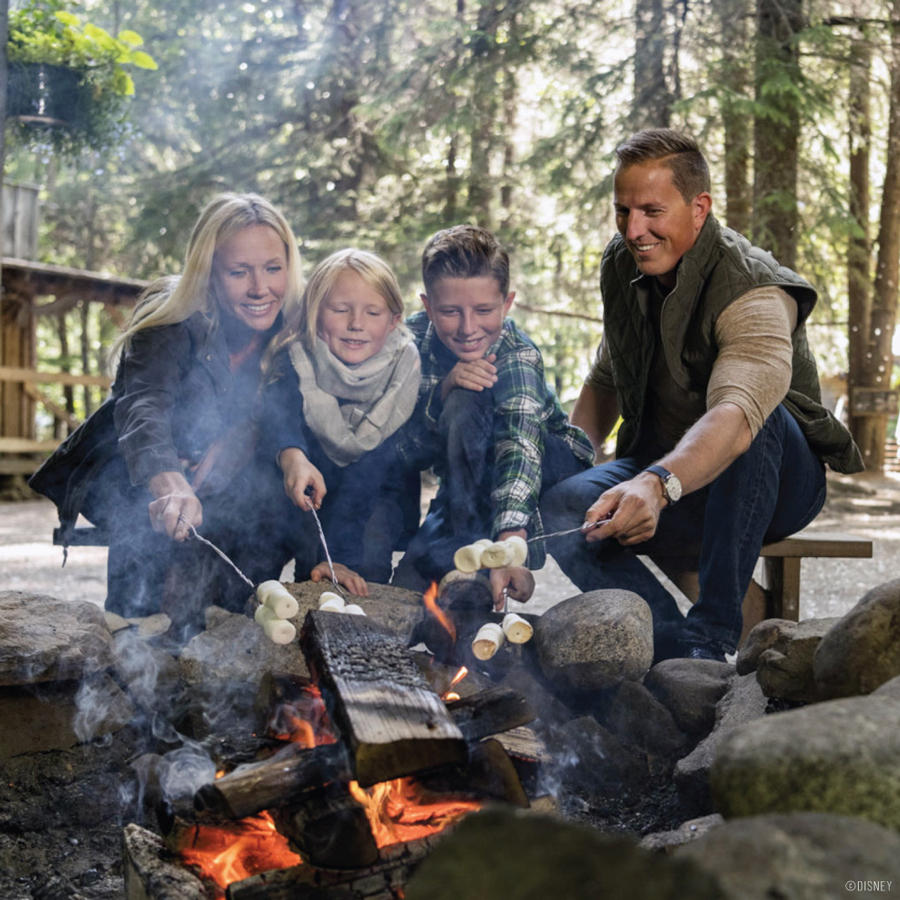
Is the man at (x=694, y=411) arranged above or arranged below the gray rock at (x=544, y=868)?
above

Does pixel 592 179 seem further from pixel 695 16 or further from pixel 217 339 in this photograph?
pixel 217 339

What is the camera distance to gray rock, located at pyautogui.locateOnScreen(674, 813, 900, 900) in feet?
3.32

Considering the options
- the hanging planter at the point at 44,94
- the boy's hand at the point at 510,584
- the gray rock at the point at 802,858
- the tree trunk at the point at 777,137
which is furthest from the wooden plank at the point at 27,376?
the gray rock at the point at 802,858

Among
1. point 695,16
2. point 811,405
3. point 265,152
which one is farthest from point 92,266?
point 811,405

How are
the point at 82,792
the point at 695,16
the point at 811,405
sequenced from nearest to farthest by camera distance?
the point at 82,792
the point at 811,405
the point at 695,16

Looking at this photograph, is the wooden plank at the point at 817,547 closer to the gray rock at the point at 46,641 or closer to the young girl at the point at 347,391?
the young girl at the point at 347,391

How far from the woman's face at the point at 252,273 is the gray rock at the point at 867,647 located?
251 cm

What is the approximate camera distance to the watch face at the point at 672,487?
2711mm

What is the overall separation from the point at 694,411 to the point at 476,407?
82 cm

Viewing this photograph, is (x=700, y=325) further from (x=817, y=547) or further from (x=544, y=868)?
(x=544, y=868)

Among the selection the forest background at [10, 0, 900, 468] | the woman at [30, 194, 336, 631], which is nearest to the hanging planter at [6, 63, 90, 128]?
the forest background at [10, 0, 900, 468]

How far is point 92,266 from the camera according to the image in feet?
62.1

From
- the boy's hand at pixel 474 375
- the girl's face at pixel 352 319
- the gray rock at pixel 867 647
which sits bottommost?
the gray rock at pixel 867 647

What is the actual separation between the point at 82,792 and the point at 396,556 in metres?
4.82
